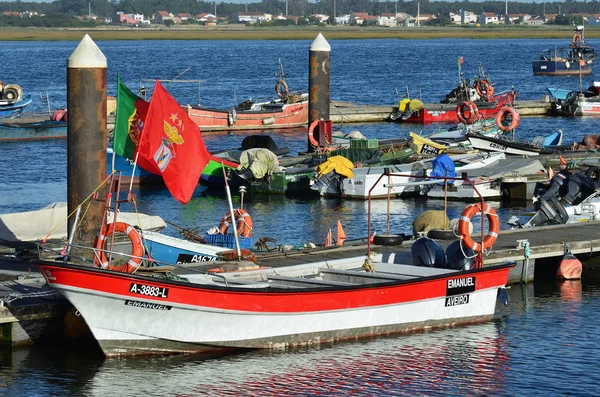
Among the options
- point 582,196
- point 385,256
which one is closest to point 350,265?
point 385,256

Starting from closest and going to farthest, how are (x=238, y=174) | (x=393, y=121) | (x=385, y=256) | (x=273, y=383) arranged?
(x=273, y=383) → (x=385, y=256) → (x=238, y=174) → (x=393, y=121)

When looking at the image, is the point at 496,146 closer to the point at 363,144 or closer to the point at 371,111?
the point at 363,144

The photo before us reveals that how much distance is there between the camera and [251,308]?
23.1 metres

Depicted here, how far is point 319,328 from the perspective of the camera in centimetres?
2414

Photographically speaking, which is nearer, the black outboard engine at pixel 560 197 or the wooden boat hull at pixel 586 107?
the black outboard engine at pixel 560 197

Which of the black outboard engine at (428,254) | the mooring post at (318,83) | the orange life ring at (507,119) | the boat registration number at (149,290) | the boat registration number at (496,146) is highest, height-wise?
the mooring post at (318,83)

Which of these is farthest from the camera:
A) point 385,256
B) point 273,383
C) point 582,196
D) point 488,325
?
point 582,196

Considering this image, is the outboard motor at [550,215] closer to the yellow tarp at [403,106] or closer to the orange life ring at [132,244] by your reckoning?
the orange life ring at [132,244]

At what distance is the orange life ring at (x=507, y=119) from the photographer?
53062 millimetres

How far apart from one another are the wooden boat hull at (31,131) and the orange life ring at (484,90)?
24.3m

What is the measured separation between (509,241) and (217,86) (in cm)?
7675

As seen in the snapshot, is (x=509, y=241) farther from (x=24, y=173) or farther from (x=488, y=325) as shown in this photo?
(x=24, y=173)

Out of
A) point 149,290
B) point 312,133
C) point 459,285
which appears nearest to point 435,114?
point 312,133

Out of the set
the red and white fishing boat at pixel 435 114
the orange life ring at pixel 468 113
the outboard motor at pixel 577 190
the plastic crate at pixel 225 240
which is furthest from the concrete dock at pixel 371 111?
the plastic crate at pixel 225 240
